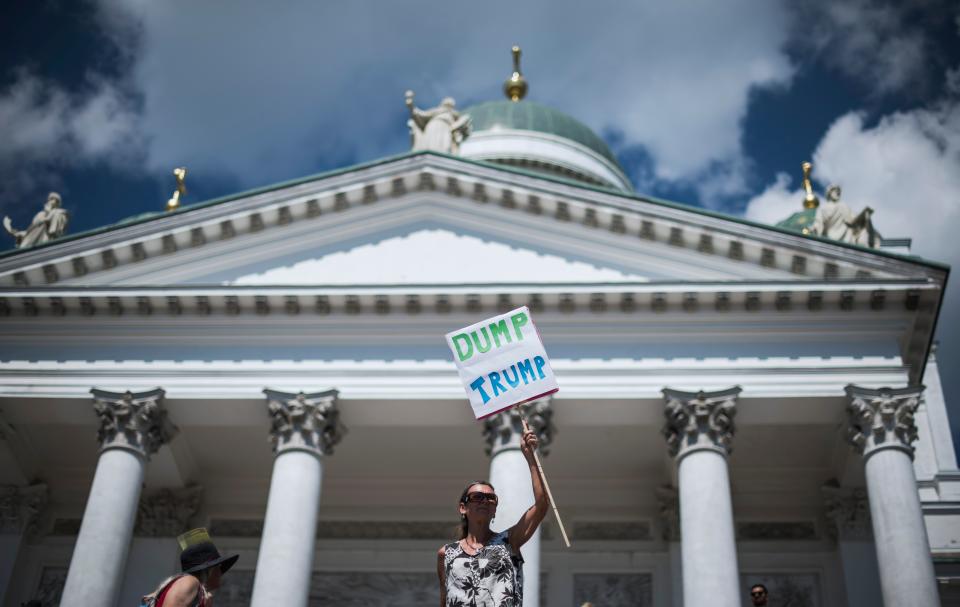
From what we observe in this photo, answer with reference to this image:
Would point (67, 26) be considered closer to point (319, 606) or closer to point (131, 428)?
point (131, 428)

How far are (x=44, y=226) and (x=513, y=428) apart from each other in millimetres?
11055

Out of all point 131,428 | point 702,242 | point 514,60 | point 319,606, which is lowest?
point 319,606

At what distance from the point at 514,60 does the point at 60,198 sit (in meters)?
20.8

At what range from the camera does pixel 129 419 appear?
71.4ft

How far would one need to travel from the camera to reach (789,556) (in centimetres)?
2447

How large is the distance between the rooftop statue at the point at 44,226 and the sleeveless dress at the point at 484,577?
19310 millimetres

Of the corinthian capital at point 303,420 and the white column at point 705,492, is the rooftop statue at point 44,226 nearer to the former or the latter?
the corinthian capital at point 303,420

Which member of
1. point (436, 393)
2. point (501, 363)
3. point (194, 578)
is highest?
point (436, 393)

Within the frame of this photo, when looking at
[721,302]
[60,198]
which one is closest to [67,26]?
[60,198]

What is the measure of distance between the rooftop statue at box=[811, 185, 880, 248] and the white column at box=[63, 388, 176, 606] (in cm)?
1337

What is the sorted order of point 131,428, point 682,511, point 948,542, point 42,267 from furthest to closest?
point 948,542, point 42,267, point 131,428, point 682,511

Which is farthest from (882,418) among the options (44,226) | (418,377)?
(44,226)

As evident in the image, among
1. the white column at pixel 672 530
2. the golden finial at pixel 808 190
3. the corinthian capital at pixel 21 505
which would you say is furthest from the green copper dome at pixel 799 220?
the corinthian capital at pixel 21 505

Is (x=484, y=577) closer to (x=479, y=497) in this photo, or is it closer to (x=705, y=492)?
(x=479, y=497)
